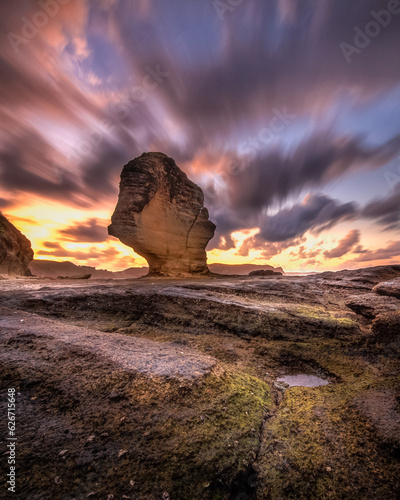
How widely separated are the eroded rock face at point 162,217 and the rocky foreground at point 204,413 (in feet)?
36.8

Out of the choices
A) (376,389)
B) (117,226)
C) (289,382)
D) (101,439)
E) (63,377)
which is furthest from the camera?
(117,226)

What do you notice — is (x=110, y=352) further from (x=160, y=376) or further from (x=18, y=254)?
(x=18, y=254)

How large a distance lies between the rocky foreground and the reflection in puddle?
12 cm

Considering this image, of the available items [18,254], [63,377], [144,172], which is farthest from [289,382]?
[18,254]

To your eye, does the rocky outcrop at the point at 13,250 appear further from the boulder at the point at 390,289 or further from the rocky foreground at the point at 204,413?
the boulder at the point at 390,289

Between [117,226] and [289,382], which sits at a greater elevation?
[117,226]

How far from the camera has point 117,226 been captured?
14953 mm

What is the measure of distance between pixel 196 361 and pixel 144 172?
50.7 ft

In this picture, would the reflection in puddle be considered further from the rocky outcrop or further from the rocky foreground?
the rocky outcrop

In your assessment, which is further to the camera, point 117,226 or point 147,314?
point 117,226

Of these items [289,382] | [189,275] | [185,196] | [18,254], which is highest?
[185,196]

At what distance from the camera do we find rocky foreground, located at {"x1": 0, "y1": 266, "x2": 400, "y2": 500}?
1.69 metres

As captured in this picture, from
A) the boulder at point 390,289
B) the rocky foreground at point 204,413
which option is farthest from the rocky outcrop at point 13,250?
the boulder at point 390,289

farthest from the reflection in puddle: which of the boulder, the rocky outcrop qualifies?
the rocky outcrop
